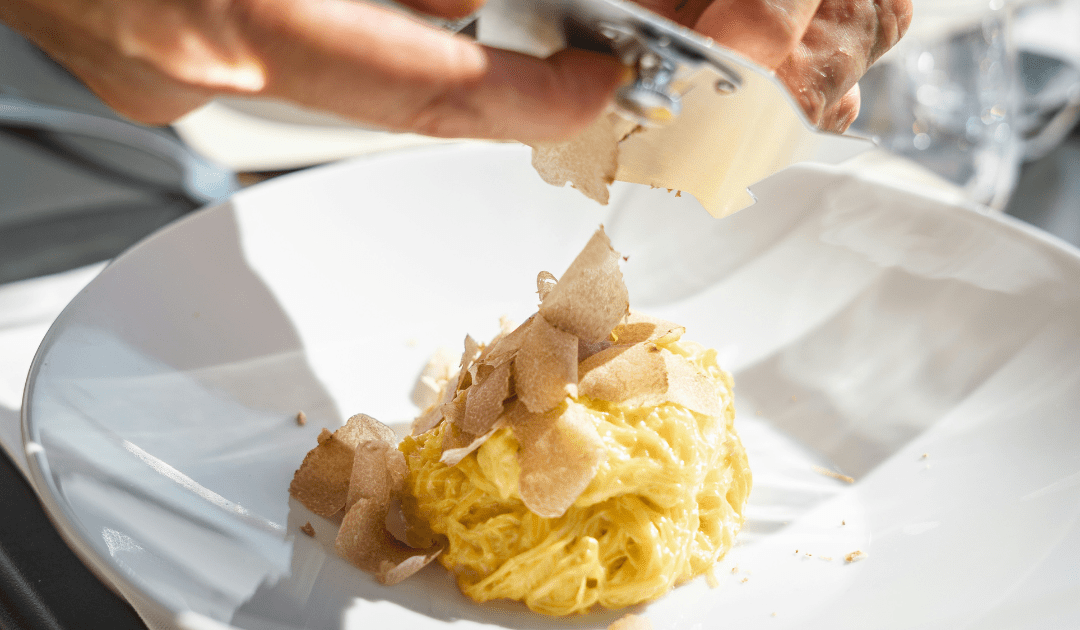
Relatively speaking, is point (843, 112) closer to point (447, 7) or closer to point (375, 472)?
point (447, 7)

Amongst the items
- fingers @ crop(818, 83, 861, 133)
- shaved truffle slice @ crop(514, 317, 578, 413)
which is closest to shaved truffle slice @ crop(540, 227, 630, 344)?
shaved truffle slice @ crop(514, 317, 578, 413)

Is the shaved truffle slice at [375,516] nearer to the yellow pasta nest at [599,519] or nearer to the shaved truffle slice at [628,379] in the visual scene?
the yellow pasta nest at [599,519]

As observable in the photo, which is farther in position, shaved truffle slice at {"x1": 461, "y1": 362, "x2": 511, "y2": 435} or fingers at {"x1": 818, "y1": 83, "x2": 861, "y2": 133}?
fingers at {"x1": 818, "y1": 83, "x2": 861, "y2": 133}

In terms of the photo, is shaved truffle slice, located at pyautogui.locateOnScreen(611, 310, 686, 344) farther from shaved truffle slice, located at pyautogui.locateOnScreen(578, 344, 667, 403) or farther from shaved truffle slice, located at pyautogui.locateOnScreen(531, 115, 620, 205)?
shaved truffle slice, located at pyautogui.locateOnScreen(531, 115, 620, 205)

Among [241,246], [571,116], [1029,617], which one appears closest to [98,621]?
[241,246]

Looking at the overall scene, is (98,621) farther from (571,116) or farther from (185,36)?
(571,116)

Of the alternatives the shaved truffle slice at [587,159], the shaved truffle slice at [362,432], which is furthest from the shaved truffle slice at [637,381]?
the shaved truffle slice at [362,432]
